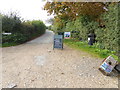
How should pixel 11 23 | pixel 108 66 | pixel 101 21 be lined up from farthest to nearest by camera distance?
1. pixel 11 23
2. pixel 101 21
3. pixel 108 66

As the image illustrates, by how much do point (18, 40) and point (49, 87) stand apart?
260 inches

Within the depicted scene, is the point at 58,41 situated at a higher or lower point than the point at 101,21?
lower

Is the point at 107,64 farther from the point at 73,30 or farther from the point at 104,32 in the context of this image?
the point at 73,30

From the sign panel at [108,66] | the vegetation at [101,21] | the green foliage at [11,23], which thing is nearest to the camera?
the sign panel at [108,66]

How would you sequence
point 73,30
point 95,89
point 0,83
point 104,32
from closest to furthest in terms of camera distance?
point 95,89 < point 0,83 < point 104,32 < point 73,30

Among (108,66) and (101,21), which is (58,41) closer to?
(101,21)

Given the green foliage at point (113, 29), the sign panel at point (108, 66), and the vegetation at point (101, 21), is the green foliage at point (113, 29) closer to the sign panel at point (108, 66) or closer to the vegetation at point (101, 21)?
the vegetation at point (101, 21)

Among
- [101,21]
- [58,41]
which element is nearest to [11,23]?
[58,41]

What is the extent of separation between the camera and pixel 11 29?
23.9 ft

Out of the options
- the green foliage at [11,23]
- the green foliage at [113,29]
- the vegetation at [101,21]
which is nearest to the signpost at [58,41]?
the vegetation at [101,21]

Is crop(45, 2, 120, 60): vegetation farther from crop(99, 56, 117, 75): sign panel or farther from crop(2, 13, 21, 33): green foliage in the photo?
crop(2, 13, 21, 33): green foliage

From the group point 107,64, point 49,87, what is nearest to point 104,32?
point 107,64

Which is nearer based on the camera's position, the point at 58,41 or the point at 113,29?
the point at 113,29

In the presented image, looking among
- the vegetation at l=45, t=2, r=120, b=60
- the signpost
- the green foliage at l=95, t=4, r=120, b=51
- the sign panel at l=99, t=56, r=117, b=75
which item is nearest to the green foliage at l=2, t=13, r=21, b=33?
the vegetation at l=45, t=2, r=120, b=60
